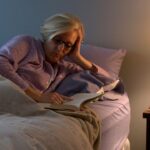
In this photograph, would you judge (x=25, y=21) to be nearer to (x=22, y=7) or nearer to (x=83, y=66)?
(x=22, y=7)

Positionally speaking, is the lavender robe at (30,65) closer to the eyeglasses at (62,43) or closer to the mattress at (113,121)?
the eyeglasses at (62,43)

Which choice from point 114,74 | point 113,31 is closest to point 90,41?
point 113,31

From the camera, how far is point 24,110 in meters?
1.54

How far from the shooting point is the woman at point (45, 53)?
1.98 m

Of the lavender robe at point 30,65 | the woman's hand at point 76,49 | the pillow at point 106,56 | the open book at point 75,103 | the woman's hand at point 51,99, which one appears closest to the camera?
the open book at point 75,103

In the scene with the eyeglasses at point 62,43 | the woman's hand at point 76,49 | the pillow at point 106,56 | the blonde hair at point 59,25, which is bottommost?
the pillow at point 106,56

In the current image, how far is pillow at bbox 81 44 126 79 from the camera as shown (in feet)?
7.68

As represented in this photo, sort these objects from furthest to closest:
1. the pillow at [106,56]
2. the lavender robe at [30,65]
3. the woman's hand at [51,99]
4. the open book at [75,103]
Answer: the pillow at [106,56]
the lavender robe at [30,65]
the woman's hand at [51,99]
the open book at [75,103]

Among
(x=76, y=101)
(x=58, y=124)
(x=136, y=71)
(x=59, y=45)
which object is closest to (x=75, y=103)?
(x=76, y=101)

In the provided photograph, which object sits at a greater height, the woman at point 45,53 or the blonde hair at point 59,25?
the blonde hair at point 59,25

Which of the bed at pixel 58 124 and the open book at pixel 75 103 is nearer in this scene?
the bed at pixel 58 124

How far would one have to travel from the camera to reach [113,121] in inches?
75.4

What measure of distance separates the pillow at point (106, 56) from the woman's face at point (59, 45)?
30 centimetres

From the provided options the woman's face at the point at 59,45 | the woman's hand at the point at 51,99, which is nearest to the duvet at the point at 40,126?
the woman's hand at the point at 51,99
